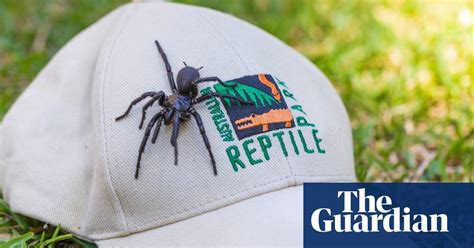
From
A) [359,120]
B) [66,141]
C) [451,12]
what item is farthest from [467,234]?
[451,12]

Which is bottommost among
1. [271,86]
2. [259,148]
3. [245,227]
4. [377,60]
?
[245,227]

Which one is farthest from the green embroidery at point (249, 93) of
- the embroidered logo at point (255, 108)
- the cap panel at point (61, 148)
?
the cap panel at point (61, 148)

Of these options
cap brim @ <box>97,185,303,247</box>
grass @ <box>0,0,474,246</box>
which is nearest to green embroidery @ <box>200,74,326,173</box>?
cap brim @ <box>97,185,303,247</box>

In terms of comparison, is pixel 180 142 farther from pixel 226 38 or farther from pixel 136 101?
pixel 226 38

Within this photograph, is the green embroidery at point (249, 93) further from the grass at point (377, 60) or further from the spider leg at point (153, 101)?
the grass at point (377, 60)

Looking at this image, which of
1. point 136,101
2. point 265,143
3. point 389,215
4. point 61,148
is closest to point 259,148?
point 265,143

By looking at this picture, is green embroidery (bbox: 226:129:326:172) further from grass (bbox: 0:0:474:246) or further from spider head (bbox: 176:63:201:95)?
grass (bbox: 0:0:474:246)
